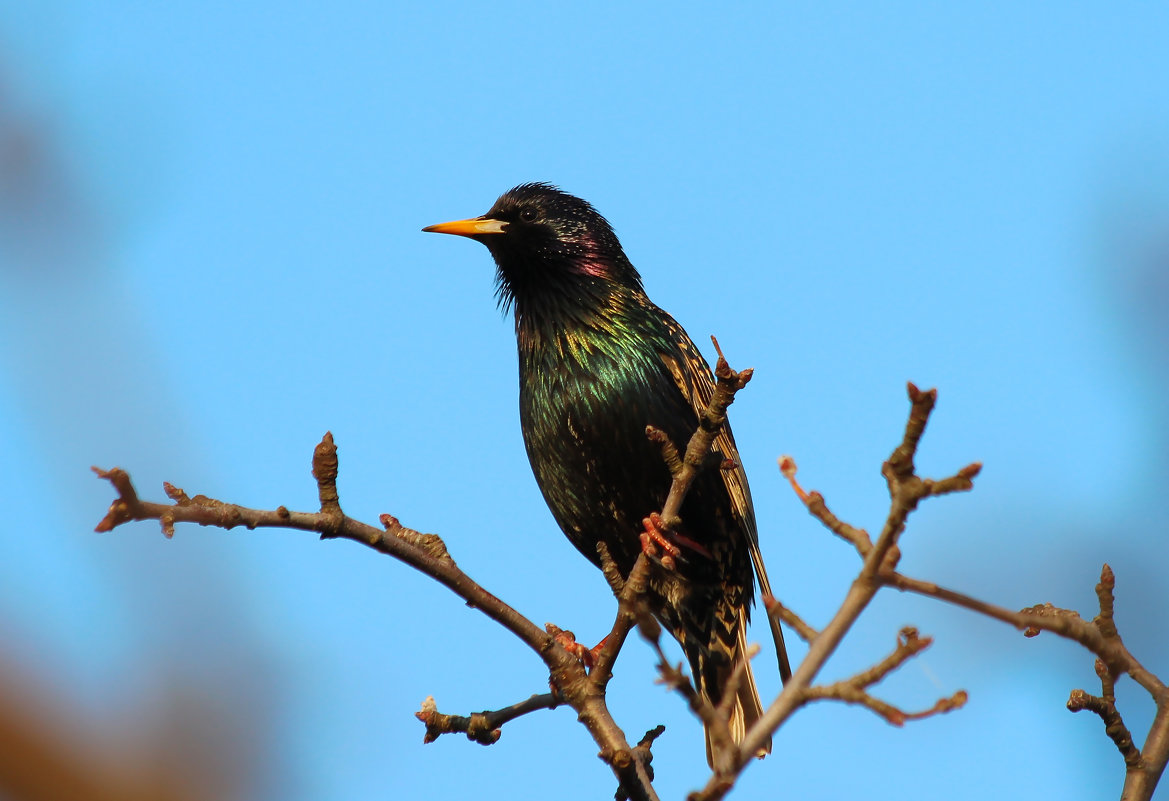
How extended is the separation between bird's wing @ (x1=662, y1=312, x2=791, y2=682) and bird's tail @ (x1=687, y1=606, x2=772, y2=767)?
0.17 meters

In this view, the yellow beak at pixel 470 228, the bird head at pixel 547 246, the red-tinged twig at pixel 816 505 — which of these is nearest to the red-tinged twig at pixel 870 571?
the red-tinged twig at pixel 816 505

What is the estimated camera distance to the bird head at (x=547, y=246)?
220 inches

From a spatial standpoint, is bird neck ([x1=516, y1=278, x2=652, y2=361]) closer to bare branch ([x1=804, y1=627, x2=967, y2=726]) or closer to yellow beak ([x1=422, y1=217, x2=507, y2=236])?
yellow beak ([x1=422, y1=217, x2=507, y2=236])

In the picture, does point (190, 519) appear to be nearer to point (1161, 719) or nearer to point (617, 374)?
point (1161, 719)

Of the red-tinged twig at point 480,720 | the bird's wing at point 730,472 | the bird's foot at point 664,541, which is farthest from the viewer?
the bird's wing at point 730,472

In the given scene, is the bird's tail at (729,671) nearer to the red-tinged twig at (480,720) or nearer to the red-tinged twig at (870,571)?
the red-tinged twig at (480,720)

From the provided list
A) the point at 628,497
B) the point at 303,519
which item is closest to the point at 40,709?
the point at 303,519

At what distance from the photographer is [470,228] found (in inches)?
231

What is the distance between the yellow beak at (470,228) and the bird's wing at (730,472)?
1013mm

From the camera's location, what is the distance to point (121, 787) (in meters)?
1.70

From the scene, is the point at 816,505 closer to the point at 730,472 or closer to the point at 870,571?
the point at 870,571

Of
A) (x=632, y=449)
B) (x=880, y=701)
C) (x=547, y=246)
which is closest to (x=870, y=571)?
(x=880, y=701)

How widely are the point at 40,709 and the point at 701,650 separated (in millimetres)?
3791

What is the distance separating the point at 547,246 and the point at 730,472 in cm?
138
